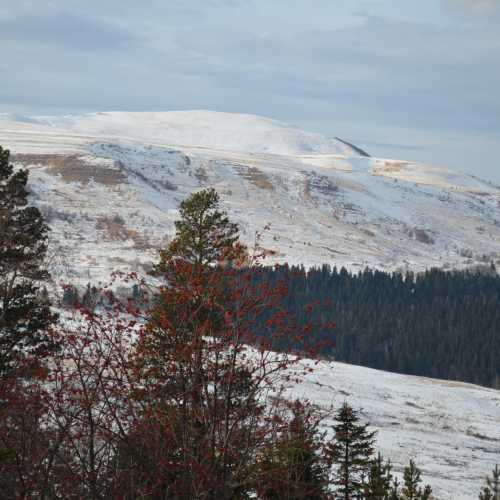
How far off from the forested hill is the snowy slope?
20.9 m

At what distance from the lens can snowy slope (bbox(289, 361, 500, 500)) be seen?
5744 cm

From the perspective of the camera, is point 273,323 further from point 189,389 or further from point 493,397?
point 493,397

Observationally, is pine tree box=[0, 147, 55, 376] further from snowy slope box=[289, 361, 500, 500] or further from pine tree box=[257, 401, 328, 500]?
snowy slope box=[289, 361, 500, 500]

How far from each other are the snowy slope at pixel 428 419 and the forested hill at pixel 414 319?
2095 cm

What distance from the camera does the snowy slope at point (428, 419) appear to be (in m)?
57.4

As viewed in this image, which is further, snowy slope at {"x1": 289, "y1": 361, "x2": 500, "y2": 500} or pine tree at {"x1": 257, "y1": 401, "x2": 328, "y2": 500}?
snowy slope at {"x1": 289, "y1": 361, "x2": 500, "y2": 500}

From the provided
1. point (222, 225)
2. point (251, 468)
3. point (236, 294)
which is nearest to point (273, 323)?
point (236, 294)

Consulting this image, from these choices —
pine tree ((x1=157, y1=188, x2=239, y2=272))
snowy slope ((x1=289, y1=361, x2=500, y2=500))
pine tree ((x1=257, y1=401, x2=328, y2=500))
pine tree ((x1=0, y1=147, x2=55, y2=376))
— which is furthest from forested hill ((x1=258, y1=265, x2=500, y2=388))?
pine tree ((x1=257, y1=401, x2=328, y2=500))

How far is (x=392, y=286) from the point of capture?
179 m

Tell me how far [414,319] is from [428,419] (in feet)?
252

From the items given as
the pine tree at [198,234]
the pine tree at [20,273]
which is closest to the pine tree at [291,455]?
the pine tree at [20,273]

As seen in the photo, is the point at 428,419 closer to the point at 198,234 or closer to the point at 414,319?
the point at 198,234

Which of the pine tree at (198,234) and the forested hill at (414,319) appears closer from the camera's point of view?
the pine tree at (198,234)

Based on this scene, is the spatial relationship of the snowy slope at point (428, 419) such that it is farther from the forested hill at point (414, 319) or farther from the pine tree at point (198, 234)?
the pine tree at point (198, 234)
